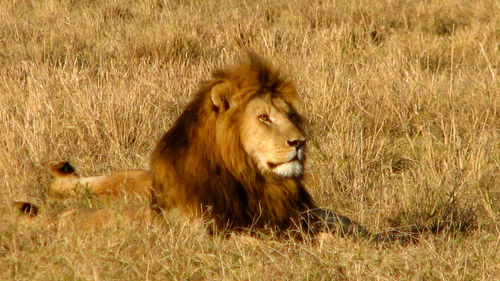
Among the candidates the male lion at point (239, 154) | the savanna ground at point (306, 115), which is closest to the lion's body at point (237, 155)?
the male lion at point (239, 154)

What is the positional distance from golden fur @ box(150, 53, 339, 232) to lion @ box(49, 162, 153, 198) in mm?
571

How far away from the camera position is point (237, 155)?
395 cm

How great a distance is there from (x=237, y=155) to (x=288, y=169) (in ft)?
0.81

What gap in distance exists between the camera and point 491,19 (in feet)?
33.5

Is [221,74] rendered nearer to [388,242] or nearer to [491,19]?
[388,242]

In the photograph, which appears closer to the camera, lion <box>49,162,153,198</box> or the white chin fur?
the white chin fur

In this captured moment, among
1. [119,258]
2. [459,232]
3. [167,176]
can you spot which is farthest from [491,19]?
[119,258]

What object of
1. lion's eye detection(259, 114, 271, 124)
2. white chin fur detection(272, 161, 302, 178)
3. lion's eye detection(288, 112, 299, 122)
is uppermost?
lion's eye detection(259, 114, 271, 124)

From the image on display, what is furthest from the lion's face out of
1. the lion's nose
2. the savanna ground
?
the savanna ground

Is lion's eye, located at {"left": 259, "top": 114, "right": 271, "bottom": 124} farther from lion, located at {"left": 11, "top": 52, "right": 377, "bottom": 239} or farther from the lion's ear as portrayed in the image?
the lion's ear

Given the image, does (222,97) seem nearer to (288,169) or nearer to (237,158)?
(237,158)

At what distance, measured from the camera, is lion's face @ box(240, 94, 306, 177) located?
3.87 m

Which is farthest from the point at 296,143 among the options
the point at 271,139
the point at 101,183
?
the point at 101,183

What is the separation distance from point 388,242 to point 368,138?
6.16ft
